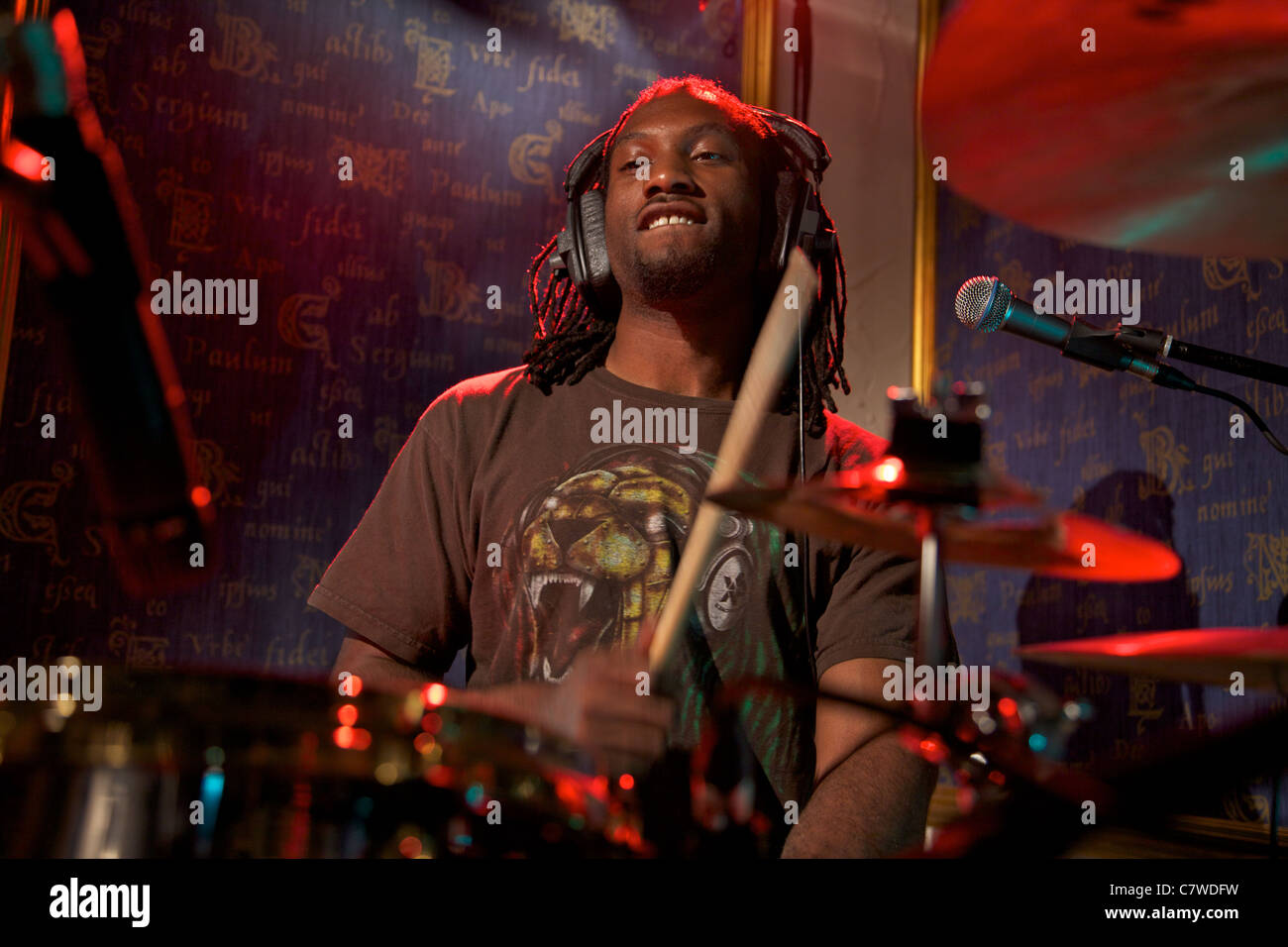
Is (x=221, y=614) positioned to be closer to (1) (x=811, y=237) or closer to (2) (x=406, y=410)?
(2) (x=406, y=410)

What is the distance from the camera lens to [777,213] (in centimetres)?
147

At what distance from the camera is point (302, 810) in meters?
0.46

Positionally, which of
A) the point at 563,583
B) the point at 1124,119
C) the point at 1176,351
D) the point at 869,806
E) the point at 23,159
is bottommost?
the point at 869,806

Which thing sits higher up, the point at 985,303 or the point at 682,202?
the point at 682,202

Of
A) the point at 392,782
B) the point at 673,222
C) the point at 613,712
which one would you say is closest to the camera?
the point at 392,782

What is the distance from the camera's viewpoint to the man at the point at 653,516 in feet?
4.05

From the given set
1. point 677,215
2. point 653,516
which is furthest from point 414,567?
point 677,215

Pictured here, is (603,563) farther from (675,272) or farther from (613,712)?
(613,712)

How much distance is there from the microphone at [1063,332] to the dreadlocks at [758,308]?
0.33 metres

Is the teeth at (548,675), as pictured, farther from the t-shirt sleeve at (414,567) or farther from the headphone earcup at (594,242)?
the headphone earcup at (594,242)

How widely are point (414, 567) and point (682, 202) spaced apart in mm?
605

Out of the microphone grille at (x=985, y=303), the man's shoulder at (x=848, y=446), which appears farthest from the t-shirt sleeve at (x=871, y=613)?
the microphone grille at (x=985, y=303)

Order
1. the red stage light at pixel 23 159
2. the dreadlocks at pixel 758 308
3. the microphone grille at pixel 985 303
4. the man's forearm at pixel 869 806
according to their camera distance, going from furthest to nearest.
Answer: the dreadlocks at pixel 758 308
the microphone grille at pixel 985 303
the man's forearm at pixel 869 806
the red stage light at pixel 23 159

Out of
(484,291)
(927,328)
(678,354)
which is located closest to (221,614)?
(484,291)
